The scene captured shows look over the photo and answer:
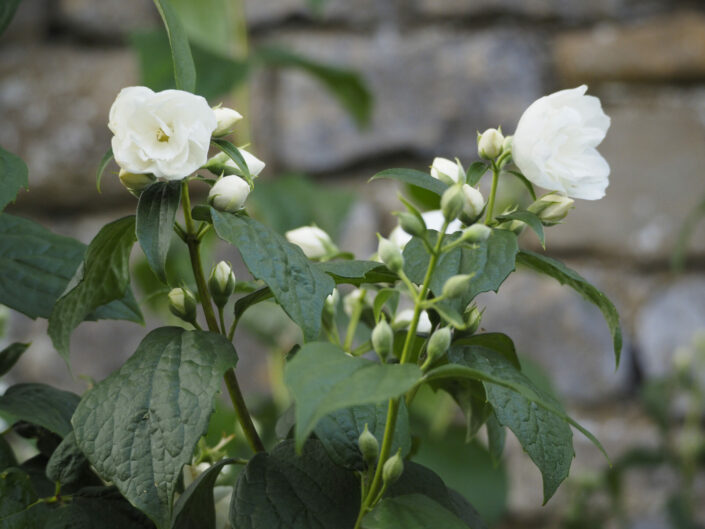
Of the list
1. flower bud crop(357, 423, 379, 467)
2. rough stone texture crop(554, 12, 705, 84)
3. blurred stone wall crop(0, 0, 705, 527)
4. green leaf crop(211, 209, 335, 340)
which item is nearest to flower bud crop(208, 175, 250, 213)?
green leaf crop(211, 209, 335, 340)

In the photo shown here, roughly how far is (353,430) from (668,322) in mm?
1253

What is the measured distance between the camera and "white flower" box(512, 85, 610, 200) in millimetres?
380

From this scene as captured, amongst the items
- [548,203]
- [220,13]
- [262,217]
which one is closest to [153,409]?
[548,203]

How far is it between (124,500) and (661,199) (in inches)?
50.9

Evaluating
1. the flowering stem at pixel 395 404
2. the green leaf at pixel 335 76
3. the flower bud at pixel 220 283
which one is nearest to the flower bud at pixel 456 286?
the flowering stem at pixel 395 404

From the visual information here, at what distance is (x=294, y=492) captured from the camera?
0.33 metres

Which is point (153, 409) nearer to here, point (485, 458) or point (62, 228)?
point (485, 458)

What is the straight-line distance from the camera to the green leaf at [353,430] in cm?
33

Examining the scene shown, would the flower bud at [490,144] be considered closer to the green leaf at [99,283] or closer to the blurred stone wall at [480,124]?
the green leaf at [99,283]

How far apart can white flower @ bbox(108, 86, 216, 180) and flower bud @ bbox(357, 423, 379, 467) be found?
0.13 meters

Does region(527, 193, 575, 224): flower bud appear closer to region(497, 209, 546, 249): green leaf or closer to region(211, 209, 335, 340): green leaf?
region(497, 209, 546, 249): green leaf

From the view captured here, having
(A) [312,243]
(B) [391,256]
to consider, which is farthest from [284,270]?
(A) [312,243]

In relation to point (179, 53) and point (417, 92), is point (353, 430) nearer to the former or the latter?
point (179, 53)

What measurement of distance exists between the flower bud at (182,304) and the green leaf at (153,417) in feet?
0.11
